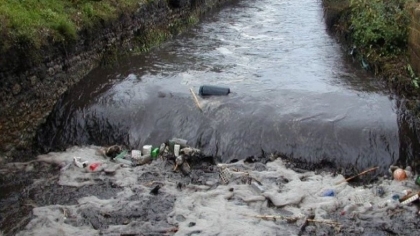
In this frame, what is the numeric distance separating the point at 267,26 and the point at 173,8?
3064mm

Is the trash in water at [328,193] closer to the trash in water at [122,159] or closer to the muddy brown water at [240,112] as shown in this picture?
the muddy brown water at [240,112]

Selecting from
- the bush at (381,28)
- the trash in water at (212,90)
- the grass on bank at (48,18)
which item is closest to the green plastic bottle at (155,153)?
the trash in water at (212,90)

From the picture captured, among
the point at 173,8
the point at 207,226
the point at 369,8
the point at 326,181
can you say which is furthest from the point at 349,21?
the point at 207,226

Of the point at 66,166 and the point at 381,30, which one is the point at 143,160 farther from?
the point at 381,30

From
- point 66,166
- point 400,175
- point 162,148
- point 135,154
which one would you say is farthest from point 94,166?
point 400,175

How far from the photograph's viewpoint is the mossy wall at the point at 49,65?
7863 mm

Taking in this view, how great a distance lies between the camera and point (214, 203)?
6.62 m

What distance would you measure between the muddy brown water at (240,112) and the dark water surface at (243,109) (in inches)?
0.7

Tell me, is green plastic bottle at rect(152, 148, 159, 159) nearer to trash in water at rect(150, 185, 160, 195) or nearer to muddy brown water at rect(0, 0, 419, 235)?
muddy brown water at rect(0, 0, 419, 235)

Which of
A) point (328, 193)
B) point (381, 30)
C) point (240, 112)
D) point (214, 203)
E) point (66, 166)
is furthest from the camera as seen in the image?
point (381, 30)

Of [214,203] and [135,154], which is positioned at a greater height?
[135,154]

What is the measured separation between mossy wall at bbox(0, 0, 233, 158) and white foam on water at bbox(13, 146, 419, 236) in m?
1.31

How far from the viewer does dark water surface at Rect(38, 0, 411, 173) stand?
7.77 metres

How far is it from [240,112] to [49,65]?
3.53 meters
